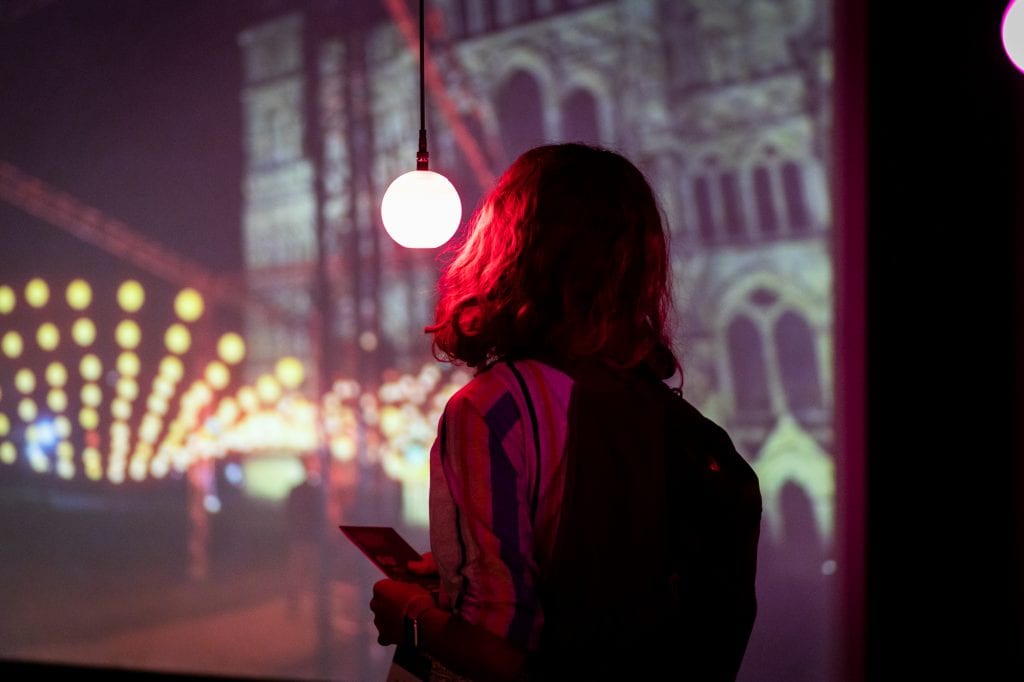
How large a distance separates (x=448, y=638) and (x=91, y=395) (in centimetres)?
311

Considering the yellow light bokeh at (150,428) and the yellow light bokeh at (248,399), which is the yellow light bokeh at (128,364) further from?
the yellow light bokeh at (248,399)

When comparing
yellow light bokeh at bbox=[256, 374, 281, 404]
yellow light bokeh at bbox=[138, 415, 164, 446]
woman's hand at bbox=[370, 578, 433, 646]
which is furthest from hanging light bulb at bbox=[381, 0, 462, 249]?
yellow light bokeh at bbox=[138, 415, 164, 446]

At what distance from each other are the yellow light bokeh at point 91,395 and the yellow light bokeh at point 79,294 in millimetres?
312

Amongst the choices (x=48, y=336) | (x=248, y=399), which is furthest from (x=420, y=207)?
(x=48, y=336)

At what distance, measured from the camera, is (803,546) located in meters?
2.78

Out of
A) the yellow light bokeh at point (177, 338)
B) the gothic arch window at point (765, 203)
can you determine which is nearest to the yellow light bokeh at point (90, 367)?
the yellow light bokeh at point (177, 338)

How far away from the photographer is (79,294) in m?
3.55

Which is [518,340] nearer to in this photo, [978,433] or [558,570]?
[558,570]

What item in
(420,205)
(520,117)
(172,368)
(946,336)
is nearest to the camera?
(420,205)

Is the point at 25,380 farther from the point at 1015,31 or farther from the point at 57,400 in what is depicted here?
the point at 1015,31

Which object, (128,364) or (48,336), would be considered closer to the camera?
(128,364)

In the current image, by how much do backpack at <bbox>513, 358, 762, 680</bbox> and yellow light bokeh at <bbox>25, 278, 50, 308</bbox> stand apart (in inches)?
132

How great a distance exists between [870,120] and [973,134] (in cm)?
27

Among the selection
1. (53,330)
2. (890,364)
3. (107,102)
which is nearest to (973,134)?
(890,364)
